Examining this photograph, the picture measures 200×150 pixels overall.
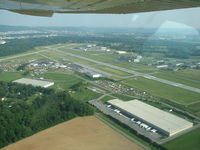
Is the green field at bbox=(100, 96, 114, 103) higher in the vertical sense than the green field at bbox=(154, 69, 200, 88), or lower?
lower

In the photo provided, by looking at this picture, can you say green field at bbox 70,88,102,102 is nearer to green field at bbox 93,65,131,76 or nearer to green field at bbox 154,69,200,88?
green field at bbox 93,65,131,76

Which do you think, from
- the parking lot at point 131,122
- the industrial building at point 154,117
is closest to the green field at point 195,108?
the industrial building at point 154,117

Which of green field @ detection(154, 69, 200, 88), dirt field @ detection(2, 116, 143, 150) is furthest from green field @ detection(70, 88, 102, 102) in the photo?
green field @ detection(154, 69, 200, 88)

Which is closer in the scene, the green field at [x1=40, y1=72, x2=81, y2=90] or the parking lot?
the parking lot

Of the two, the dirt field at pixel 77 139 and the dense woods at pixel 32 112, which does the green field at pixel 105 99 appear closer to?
the dense woods at pixel 32 112

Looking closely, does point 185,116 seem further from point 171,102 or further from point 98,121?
point 98,121

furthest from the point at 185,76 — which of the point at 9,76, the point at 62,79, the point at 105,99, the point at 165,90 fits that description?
the point at 9,76

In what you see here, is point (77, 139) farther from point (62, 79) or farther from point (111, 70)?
point (111, 70)
